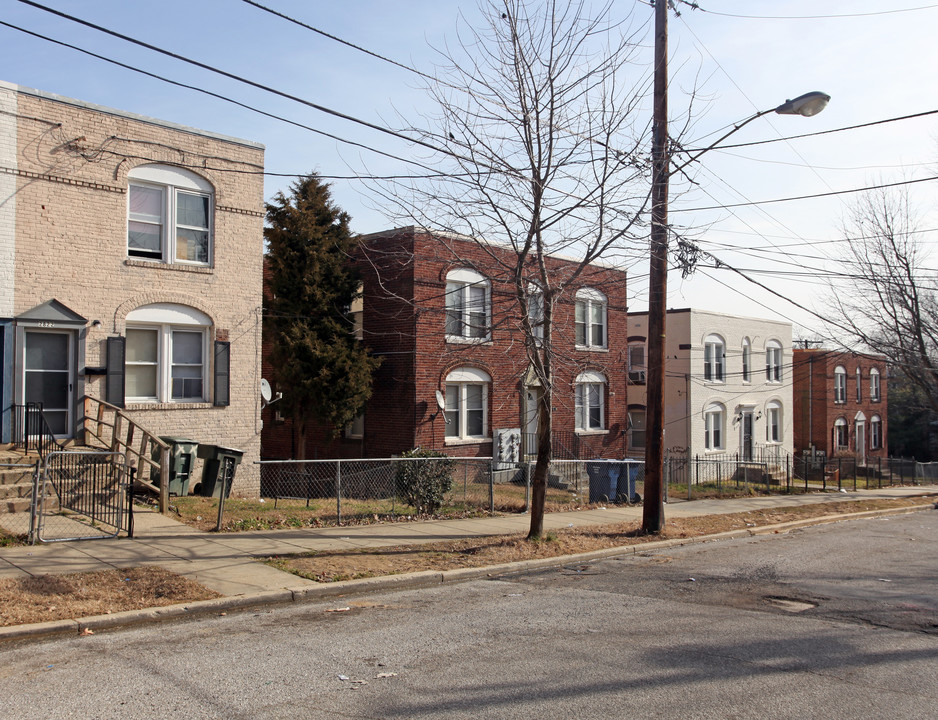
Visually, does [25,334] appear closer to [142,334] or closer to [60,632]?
[142,334]

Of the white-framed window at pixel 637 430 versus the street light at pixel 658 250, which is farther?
the white-framed window at pixel 637 430

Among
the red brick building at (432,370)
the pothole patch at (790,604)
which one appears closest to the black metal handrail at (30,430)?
the red brick building at (432,370)

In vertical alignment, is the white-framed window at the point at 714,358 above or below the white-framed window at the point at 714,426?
above

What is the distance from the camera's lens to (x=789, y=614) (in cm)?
830

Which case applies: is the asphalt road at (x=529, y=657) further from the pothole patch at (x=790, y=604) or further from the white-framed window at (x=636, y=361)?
the white-framed window at (x=636, y=361)

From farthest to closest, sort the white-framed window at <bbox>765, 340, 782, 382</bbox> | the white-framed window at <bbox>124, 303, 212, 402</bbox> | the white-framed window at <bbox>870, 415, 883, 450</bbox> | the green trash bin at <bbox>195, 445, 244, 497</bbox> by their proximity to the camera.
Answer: the white-framed window at <bbox>870, 415, 883, 450</bbox> → the white-framed window at <bbox>765, 340, 782, 382</bbox> → the white-framed window at <bbox>124, 303, 212, 402</bbox> → the green trash bin at <bbox>195, 445, 244, 497</bbox>

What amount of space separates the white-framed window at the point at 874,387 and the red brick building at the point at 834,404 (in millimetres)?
62

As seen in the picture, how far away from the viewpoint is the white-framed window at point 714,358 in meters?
34.4

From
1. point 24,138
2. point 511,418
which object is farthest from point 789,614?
point 511,418

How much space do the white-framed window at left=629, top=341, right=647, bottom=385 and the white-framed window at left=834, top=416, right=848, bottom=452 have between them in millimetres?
16696

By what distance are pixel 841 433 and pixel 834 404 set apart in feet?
6.77

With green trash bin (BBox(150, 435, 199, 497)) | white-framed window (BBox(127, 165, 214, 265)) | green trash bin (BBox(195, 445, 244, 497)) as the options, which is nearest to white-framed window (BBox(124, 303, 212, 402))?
white-framed window (BBox(127, 165, 214, 265))

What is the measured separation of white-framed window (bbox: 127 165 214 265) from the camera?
1662 centimetres

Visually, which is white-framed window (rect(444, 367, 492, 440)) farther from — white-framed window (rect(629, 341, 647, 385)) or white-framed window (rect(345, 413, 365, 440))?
white-framed window (rect(629, 341, 647, 385))
